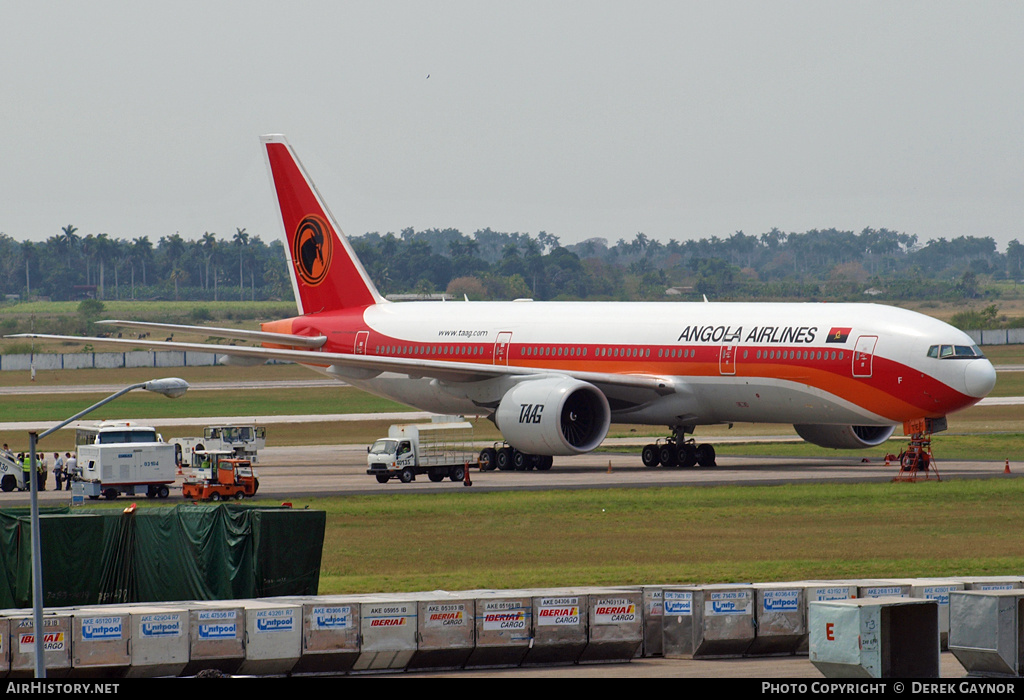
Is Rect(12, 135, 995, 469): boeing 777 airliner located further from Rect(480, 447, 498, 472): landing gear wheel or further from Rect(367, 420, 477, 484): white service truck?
Rect(367, 420, 477, 484): white service truck

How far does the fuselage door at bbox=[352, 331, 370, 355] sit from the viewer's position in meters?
66.4

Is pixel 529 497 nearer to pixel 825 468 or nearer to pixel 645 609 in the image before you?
pixel 825 468

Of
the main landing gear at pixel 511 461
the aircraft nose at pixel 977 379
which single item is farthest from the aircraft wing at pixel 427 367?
the aircraft nose at pixel 977 379

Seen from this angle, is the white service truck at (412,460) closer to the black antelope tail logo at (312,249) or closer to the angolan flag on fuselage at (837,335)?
the angolan flag on fuselage at (837,335)

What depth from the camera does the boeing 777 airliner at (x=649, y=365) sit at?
171 feet

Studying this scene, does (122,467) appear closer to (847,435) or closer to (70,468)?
(70,468)

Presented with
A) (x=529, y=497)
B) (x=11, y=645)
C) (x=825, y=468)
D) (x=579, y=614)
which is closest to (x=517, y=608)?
(x=579, y=614)

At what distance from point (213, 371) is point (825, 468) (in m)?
104

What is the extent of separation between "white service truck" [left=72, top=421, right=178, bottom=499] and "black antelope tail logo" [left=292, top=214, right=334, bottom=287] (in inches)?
707

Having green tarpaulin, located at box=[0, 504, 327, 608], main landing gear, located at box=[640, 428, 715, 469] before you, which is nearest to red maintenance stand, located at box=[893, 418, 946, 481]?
main landing gear, located at box=[640, 428, 715, 469]

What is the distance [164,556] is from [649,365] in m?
29.0

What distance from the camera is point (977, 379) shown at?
5116 centimetres

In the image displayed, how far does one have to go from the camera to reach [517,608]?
26.1 m

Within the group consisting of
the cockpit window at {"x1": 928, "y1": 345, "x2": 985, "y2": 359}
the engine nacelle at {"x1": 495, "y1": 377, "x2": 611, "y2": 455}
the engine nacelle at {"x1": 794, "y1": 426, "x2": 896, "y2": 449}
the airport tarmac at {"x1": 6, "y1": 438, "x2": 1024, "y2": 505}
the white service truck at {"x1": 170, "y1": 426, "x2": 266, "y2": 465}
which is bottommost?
the airport tarmac at {"x1": 6, "y1": 438, "x2": 1024, "y2": 505}
